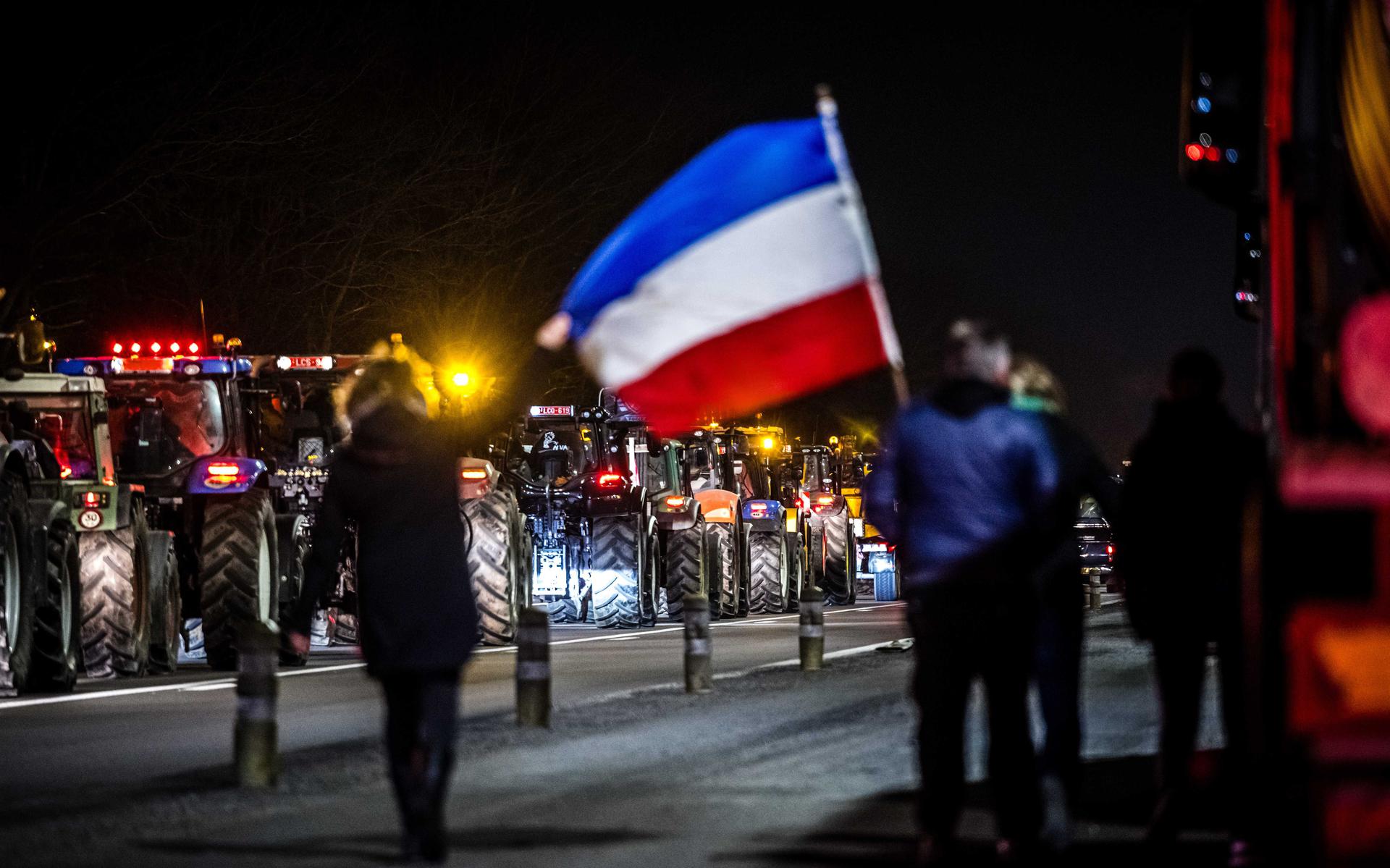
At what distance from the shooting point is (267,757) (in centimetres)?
1191

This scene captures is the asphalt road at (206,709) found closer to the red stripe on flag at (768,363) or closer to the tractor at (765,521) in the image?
the red stripe on flag at (768,363)

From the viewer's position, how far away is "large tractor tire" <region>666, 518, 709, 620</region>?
33031 millimetres

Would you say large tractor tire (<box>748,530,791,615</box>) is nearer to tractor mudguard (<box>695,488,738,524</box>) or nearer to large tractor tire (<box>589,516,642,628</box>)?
tractor mudguard (<box>695,488,738,524</box>)

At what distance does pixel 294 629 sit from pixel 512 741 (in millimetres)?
4441

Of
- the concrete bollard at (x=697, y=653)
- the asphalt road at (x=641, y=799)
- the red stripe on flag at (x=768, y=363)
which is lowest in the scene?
the asphalt road at (x=641, y=799)

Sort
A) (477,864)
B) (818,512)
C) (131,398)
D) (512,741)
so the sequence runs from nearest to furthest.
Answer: (477,864), (512,741), (131,398), (818,512)

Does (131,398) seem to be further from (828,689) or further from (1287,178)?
(1287,178)

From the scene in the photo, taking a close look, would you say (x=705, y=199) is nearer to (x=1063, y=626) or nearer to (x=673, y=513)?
(x=1063, y=626)

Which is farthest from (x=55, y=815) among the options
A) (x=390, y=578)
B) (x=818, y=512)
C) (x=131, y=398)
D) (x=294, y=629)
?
(x=818, y=512)

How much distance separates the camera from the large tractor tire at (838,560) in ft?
148

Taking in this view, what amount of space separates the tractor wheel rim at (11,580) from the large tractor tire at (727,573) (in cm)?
1750

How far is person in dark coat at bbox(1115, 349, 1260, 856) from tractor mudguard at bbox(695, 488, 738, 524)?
25.2 m

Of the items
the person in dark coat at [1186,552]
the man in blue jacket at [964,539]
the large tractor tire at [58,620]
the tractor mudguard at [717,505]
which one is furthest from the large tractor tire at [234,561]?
the tractor mudguard at [717,505]

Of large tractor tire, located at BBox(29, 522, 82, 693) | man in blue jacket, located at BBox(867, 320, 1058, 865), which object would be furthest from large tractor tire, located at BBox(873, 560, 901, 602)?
man in blue jacket, located at BBox(867, 320, 1058, 865)
